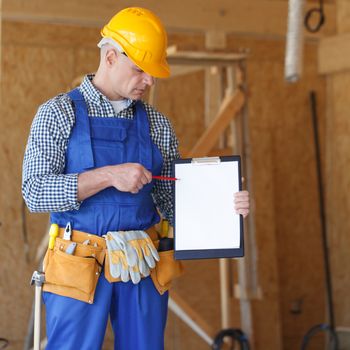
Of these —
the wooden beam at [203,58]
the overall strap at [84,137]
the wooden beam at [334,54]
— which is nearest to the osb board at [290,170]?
the wooden beam at [334,54]

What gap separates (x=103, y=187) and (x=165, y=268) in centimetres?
48

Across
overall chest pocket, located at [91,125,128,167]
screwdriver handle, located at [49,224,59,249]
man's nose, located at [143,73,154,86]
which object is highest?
man's nose, located at [143,73,154,86]

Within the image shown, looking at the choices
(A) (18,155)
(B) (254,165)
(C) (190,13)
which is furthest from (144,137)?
(B) (254,165)

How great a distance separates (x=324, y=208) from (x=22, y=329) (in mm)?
2557

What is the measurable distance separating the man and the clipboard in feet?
0.24

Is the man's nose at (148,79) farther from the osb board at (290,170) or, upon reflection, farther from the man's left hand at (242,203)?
the osb board at (290,170)

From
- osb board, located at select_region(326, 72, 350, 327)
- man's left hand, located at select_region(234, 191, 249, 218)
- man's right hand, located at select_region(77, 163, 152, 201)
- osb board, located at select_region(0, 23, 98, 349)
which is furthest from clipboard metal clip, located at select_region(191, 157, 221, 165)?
osb board, located at select_region(326, 72, 350, 327)

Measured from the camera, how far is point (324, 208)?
20.1 feet

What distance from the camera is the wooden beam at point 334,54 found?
597 centimetres

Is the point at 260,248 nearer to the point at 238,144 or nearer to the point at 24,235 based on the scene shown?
the point at 238,144

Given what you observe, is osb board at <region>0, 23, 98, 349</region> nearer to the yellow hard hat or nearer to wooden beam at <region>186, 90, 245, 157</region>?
wooden beam at <region>186, 90, 245, 157</region>

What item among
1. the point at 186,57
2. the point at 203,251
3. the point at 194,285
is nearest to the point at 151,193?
the point at 203,251

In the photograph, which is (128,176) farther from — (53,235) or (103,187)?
(53,235)

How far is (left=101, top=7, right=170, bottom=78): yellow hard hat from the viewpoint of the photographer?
2830mm
